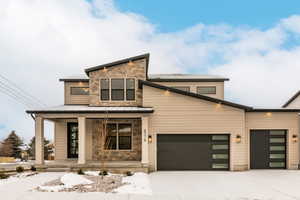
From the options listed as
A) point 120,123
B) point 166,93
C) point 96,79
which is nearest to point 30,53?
point 96,79

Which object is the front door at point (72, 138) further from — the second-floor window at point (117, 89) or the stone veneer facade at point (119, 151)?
the second-floor window at point (117, 89)

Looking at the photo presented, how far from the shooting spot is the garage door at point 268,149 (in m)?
11.5

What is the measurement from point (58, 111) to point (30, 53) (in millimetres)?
18672

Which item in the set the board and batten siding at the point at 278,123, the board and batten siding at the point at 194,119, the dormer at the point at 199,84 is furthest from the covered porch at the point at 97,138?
the board and batten siding at the point at 278,123

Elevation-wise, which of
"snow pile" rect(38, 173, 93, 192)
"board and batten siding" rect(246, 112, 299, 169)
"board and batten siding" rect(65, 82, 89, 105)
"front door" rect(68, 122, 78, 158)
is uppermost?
"board and batten siding" rect(65, 82, 89, 105)

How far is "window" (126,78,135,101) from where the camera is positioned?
1229 centimetres

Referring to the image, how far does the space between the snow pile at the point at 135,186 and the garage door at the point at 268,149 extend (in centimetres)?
678

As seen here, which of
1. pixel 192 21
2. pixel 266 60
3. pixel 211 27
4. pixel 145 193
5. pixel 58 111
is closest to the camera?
pixel 145 193

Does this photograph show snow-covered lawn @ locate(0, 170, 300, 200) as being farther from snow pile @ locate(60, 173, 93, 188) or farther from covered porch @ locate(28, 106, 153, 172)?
covered porch @ locate(28, 106, 153, 172)

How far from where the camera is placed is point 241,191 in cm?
727

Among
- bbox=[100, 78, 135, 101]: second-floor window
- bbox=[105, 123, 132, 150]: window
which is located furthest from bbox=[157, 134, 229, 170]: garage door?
bbox=[100, 78, 135, 101]: second-floor window

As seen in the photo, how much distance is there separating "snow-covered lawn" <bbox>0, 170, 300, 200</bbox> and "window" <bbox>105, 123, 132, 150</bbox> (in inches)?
111

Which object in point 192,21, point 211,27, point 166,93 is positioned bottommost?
point 166,93

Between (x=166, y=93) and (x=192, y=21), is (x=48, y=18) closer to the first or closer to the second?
(x=166, y=93)
